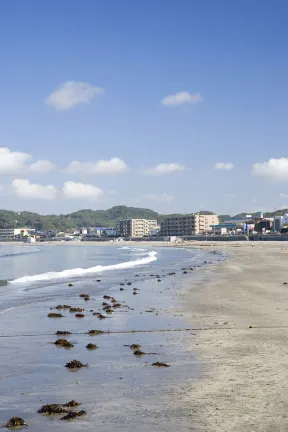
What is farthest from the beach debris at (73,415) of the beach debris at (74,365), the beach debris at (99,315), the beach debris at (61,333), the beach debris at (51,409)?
the beach debris at (99,315)

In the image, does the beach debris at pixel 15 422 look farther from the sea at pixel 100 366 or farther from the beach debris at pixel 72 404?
the beach debris at pixel 72 404

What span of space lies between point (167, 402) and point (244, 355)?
15.0ft

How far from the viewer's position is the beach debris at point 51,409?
927 cm

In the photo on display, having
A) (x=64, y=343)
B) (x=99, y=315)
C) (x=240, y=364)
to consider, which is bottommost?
(x=99, y=315)

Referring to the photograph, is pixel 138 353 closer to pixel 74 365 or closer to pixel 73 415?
pixel 74 365

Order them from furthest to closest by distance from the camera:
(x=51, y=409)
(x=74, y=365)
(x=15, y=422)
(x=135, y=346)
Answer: (x=135, y=346) < (x=74, y=365) < (x=51, y=409) < (x=15, y=422)

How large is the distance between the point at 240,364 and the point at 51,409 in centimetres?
533

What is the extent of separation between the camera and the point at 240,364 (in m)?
12.7

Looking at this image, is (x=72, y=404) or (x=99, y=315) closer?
(x=72, y=404)

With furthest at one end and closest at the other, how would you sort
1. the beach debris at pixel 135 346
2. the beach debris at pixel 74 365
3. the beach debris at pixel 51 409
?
the beach debris at pixel 135 346
the beach debris at pixel 74 365
the beach debris at pixel 51 409

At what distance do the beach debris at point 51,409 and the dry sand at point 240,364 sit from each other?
2.40m

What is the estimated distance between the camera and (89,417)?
355 inches

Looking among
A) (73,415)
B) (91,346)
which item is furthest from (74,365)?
(73,415)

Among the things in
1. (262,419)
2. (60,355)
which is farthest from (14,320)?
(262,419)
